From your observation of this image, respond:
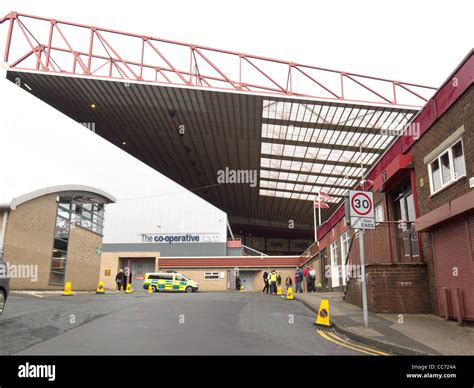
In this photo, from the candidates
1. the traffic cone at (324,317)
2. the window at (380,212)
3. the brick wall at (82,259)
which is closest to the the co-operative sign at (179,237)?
the brick wall at (82,259)

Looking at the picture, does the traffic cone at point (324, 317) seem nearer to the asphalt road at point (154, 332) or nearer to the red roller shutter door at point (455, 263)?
the asphalt road at point (154, 332)

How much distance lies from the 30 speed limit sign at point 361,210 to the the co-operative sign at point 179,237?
111ft

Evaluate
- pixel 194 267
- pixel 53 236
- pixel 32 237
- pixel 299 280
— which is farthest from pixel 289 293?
pixel 194 267

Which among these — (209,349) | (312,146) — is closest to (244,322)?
(209,349)

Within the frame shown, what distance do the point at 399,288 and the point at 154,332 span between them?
671 centimetres

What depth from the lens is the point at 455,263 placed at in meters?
10.2

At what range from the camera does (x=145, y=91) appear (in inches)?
1213

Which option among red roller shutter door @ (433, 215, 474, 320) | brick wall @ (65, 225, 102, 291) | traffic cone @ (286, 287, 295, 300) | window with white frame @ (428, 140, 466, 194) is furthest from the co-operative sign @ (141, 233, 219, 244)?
red roller shutter door @ (433, 215, 474, 320)

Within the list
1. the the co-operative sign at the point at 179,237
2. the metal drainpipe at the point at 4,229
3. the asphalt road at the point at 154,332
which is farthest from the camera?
the the co-operative sign at the point at 179,237

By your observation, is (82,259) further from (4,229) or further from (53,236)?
(4,229)

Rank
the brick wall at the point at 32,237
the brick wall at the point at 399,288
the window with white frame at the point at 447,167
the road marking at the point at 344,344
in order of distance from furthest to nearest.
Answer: the brick wall at the point at 32,237
the brick wall at the point at 399,288
the window with white frame at the point at 447,167
the road marking at the point at 344,344

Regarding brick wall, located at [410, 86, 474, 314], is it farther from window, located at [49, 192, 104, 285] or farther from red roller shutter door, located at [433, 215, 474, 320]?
window, located at [49, 192, 104, 285]

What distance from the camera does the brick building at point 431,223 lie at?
9742 millimetres

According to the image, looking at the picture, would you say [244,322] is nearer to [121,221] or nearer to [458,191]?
[458,191]
